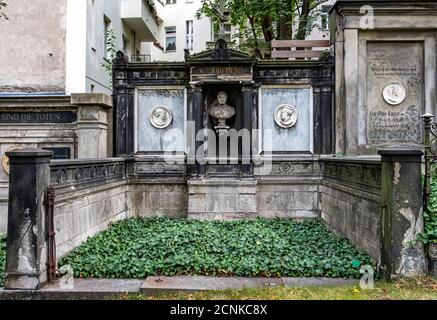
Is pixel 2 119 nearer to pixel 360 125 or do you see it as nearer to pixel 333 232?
pixel 333 232

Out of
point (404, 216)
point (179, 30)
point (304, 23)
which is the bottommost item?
point (404, 216)

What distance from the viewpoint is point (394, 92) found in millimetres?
10680

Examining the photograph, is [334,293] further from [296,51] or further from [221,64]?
[296,51]

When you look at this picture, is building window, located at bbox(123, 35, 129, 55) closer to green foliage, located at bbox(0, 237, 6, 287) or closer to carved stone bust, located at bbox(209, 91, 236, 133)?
carved stone bust, located at bbox(209, 91, 236, 133)

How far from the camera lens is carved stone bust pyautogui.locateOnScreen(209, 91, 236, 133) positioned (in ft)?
35.2

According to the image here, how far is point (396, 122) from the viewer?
10.7m

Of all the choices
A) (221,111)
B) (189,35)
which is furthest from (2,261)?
(189,35)

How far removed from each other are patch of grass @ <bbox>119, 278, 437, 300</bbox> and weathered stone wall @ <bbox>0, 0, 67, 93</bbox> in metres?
10.2

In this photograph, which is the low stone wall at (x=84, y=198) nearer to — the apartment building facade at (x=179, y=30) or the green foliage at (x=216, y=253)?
the green foliage at (x=216, y=253)

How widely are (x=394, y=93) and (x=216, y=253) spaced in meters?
6.59

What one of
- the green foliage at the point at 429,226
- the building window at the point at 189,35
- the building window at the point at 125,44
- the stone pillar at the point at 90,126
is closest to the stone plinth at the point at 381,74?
the green foliage at the point at 429,226

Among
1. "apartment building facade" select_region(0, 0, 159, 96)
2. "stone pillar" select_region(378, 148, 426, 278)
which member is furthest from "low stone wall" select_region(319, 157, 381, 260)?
"apartment building facade" select_region(0, 0, 159, 96)

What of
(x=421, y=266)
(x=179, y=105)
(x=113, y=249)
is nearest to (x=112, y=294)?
(x=113, y=249)

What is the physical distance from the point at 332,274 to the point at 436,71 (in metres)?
7.04
